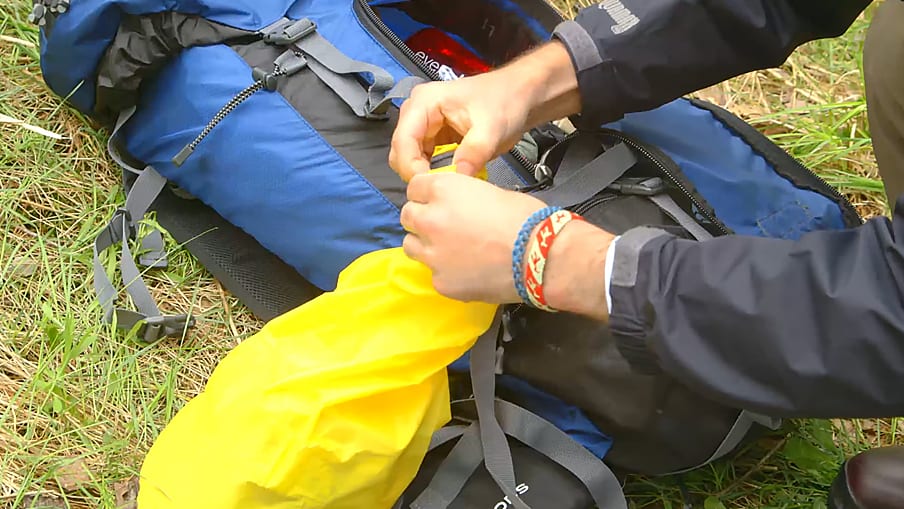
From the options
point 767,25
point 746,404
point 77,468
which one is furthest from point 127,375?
point 767,25

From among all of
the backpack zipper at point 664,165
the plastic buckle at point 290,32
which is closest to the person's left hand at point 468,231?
the backpack zipper at point 664,165

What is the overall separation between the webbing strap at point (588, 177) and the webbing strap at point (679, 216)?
66 millimetres

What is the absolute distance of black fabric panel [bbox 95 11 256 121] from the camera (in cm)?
145

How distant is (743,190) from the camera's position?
1.34m

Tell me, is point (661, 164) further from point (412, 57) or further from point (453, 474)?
point (453, 474)

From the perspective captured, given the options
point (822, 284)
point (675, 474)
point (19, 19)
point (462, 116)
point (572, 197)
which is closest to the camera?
point (822, 284)

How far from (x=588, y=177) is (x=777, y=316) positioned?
0.45 metres

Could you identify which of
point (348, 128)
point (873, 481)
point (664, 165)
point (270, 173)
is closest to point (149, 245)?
point (270, 173)

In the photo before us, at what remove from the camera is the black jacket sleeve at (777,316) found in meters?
0.86

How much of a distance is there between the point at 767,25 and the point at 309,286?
0.83m

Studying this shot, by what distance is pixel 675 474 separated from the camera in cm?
137

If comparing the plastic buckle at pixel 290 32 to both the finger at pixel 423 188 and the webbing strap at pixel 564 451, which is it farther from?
the webbing strap at pixel 564 451

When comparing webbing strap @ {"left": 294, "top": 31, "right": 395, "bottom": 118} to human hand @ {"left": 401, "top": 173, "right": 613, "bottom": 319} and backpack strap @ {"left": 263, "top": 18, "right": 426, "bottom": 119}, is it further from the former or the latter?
human hand @ {"left": 401, "top": 173, "right": 613, "bottom": 319}

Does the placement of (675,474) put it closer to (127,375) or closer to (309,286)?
(309,286)
